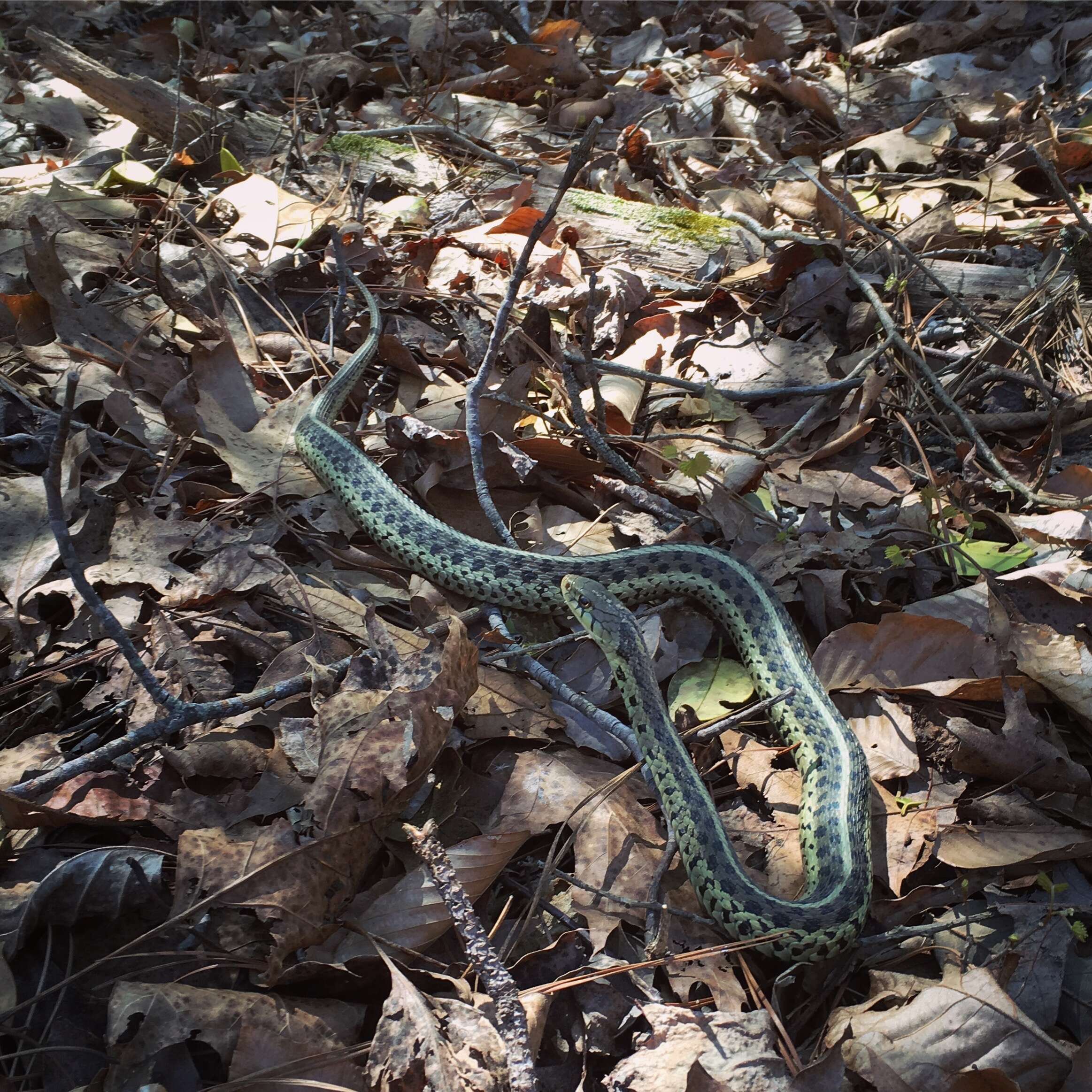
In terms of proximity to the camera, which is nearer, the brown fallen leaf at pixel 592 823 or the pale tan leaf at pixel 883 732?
the brown fallen leaf at pixel 592 823

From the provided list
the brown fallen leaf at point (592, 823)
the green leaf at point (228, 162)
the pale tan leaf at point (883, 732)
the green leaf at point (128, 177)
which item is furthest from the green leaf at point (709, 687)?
the green leaf at point (128, 177)

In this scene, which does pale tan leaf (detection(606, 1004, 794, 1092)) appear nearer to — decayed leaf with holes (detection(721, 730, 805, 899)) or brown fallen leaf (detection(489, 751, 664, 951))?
brown fallen leaf (detection(489, 751, 664, 951))

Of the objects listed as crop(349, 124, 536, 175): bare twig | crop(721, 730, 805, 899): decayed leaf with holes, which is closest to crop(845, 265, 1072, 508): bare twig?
crop(721, 730, 805, 899): decayed leaf with holes

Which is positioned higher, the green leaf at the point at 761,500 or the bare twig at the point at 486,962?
the bare twig at the point at 486,962

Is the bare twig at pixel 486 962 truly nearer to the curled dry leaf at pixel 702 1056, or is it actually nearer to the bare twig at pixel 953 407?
the curled dry leaf at pixel 702 1056

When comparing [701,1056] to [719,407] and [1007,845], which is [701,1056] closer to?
[1007,845]
